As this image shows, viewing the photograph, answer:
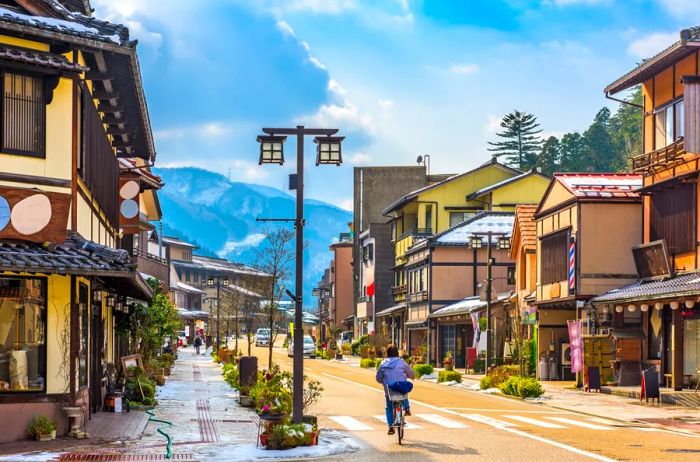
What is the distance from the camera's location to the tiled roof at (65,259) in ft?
53.1

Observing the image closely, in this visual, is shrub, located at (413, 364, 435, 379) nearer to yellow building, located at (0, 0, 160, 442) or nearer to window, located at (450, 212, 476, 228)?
window, located at (450, 212, 476, 228)

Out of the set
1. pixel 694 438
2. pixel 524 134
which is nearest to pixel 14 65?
pixel 694 438

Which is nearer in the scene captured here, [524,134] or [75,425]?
[75,425]

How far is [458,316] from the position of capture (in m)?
58.8

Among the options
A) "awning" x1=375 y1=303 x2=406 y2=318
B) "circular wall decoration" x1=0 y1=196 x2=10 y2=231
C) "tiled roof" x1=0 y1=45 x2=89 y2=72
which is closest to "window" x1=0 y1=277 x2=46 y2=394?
"circular wall decoration" x1=0 y1=196 x2=10 y2=231

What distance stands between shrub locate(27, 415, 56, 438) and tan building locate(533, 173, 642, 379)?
2465 centimetres

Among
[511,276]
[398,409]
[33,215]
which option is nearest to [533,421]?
[398,409]

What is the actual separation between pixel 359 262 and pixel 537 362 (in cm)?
5242

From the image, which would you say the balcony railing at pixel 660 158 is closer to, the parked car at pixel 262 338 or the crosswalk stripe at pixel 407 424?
the crosswalk stripe at pixel 407 424

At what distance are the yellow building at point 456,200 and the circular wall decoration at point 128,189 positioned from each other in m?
46.1

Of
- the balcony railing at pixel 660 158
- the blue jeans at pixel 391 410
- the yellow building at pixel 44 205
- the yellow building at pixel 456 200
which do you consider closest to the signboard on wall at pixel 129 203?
the yellow building at pixel 44 205

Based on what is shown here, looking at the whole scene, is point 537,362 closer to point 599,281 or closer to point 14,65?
point 599,281

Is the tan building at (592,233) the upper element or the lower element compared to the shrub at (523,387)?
upper

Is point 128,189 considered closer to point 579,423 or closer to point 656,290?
point 579,423
